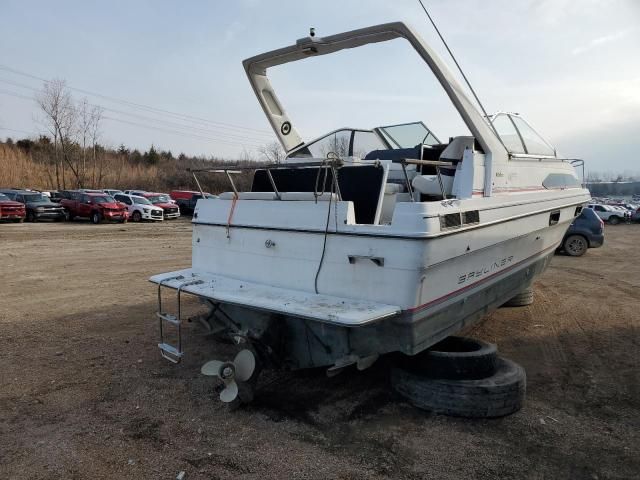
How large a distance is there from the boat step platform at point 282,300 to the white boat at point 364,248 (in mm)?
12

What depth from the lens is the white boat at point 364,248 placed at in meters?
3.46

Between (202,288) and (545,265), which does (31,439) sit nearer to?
(202,288)

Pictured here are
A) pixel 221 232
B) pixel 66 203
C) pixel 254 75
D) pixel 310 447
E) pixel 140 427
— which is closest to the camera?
pixel 310 447

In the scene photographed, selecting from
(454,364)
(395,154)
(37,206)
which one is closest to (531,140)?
(395,154)

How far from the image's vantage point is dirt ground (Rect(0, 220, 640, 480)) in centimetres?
309

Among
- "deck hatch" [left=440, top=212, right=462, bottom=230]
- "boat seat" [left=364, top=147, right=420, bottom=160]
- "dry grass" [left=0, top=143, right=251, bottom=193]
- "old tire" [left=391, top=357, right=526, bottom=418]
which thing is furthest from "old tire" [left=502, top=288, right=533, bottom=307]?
"dry grass" [left=0, top=143, right=251, bottom=193]

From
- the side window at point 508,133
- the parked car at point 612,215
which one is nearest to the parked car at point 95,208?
the side window at point 508,133

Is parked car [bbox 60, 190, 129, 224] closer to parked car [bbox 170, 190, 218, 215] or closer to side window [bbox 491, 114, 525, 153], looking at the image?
parked car [bbox 170, 190, 218, 215]

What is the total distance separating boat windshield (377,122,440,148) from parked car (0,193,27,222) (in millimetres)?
21855

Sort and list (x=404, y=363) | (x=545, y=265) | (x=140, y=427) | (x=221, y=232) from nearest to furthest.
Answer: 1. (x=140, y=427)
2. (x=404, y=363)
3. (x=221, y=232)
4. (x=545, y=265)

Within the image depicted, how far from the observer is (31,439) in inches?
133

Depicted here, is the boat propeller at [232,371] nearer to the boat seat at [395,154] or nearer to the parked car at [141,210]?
the boat seat at [395,154]

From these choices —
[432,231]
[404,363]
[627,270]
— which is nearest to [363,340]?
[404,363]

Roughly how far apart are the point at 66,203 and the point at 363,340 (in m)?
25.7
